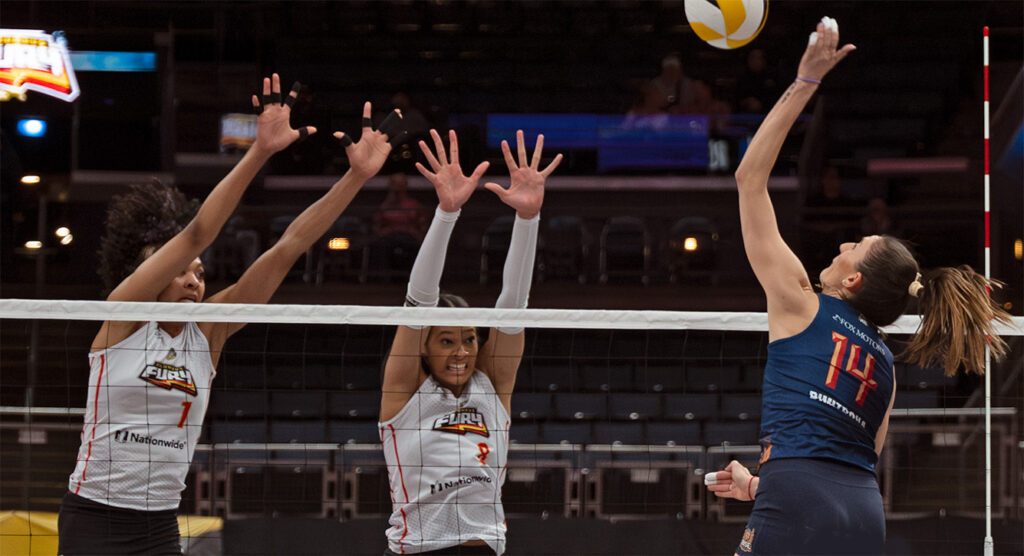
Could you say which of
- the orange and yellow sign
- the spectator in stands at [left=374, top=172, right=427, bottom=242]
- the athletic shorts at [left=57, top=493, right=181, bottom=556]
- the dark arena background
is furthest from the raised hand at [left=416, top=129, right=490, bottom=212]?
the orange and yellow sign

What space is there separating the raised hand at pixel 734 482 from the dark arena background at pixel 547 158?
15.2ft

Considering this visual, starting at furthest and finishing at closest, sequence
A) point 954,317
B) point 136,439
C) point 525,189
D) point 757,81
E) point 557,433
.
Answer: point 757,81 < point 557,433 < point 525,189 < point 136,439 < point 954,317

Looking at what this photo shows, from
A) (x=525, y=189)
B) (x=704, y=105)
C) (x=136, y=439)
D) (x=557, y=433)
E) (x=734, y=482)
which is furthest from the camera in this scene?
(x=704, y=105)

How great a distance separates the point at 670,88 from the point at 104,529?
644 cm

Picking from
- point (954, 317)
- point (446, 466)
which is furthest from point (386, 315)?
point (954, 317)

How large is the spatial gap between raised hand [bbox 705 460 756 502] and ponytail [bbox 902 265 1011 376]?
629 mm

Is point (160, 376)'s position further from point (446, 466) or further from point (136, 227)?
point (446, 466)

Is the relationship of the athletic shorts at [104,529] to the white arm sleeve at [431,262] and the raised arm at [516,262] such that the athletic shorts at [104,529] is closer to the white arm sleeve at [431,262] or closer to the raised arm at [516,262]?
the white arm sleeve at [431,262]

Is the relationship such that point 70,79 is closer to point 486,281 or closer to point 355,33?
point 355,33

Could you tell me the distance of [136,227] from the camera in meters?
3.73

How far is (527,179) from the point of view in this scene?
3340 millimetres

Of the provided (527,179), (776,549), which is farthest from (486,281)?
A: (776,549)

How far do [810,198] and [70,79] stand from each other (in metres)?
6.75

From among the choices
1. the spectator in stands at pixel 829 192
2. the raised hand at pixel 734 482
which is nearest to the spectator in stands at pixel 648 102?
the spectator in stands at pixel 829 192
